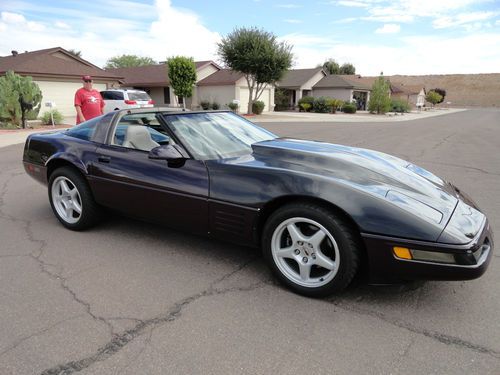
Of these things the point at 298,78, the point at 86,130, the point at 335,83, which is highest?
the point at 298,78

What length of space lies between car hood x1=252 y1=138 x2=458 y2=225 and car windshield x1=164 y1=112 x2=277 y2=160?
238 millimetres

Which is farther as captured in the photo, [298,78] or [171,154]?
[298,78]

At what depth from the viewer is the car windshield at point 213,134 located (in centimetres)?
335

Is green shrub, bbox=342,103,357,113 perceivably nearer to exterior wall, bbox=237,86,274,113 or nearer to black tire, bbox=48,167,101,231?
exterior wall, bbox=237,86,274,113

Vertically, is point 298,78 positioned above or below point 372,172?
above

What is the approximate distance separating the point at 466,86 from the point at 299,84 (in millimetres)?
89536

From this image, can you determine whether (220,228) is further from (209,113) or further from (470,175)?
(470,175)

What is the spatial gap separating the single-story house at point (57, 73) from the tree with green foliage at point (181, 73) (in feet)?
14.5

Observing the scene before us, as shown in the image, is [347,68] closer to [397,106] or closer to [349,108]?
[397,106]

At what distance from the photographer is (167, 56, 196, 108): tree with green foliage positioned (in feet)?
88.1

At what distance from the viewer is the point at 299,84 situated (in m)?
40.1

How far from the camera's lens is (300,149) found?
3361 millimetres

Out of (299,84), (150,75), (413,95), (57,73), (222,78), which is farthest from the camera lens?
(413,95)

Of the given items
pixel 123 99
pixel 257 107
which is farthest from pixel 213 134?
pixel 257 107
